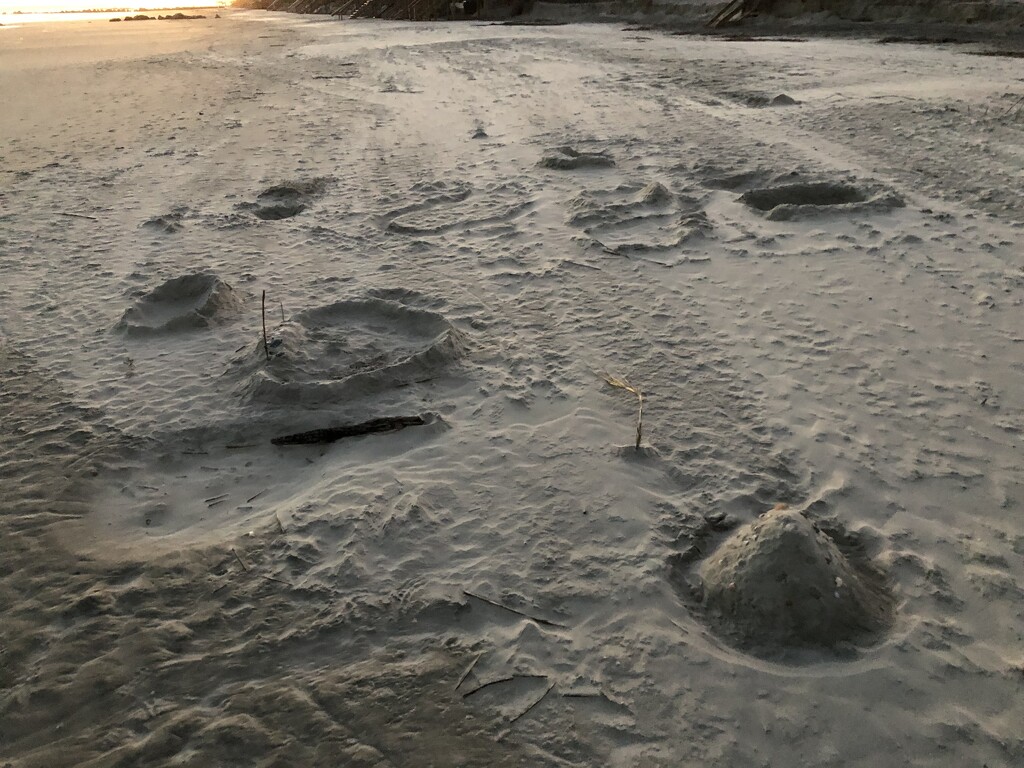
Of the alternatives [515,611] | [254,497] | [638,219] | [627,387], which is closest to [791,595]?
[515,611]

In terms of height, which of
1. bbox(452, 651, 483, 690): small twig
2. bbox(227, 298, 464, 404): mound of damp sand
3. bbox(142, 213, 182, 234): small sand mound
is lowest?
bbox(452, 651, 483, 690): small twig

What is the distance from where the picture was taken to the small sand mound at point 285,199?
4.23 metres

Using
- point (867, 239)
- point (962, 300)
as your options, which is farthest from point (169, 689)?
point (867, 239)

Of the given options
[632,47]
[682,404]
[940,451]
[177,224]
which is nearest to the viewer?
[940,451]

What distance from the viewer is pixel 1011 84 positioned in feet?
19.5

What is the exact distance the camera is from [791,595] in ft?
5.44

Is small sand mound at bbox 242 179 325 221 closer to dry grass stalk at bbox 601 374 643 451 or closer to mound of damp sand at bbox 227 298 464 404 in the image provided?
mound of damp sand at bbox 227 298 464 404

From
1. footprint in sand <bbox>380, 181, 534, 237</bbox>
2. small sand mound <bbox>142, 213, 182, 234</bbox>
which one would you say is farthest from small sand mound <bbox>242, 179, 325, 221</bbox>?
footprint in sand <bbox>380, 181, 534, 237</bbox>

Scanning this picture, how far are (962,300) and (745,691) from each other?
7.08 ft

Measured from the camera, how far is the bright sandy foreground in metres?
1.49

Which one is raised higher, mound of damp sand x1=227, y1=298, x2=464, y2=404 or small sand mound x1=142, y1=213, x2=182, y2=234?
small sand mound x1=142, y1=213, x2=182, y2=234

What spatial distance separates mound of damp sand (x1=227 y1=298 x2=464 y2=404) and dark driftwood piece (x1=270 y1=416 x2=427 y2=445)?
0.19 meters

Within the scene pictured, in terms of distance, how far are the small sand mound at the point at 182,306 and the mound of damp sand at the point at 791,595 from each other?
228 centimetres

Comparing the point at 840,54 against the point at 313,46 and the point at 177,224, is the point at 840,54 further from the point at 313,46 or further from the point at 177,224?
the point at 313,46
